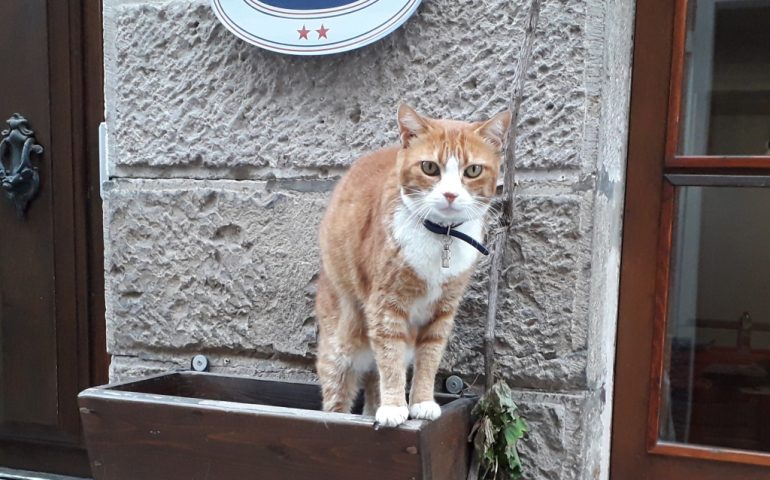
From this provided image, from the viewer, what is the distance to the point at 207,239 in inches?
67.6

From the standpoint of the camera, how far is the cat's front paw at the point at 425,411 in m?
1.21

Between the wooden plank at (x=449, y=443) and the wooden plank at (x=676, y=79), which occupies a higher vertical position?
the wooden plank at (x=676, y=79)

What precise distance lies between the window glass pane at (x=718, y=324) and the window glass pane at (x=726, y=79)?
0.12 m

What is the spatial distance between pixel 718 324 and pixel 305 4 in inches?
48.9

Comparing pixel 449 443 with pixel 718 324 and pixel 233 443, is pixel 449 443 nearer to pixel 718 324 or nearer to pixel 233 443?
pixel 233 443

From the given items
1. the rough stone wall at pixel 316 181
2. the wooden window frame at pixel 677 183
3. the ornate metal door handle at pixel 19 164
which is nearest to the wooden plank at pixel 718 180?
the wooden window frame at pixel 677 183

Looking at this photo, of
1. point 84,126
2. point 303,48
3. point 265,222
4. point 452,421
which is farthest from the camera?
point 84,126

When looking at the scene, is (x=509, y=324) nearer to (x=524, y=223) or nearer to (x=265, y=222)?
(x=524, y=223)

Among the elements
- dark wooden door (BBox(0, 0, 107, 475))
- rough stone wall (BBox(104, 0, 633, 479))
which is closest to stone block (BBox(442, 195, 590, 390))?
rough stone wall (BBox(104, 0, 633, 479))

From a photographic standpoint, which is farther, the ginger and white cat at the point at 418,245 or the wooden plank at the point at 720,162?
the wooden plank at the point at 720,162

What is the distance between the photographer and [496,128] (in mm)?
1232

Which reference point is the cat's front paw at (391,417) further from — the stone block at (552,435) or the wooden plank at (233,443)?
the stone block at (552,435)

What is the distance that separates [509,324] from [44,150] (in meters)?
1.57

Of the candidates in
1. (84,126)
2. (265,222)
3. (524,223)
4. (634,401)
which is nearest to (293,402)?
(265,222)
